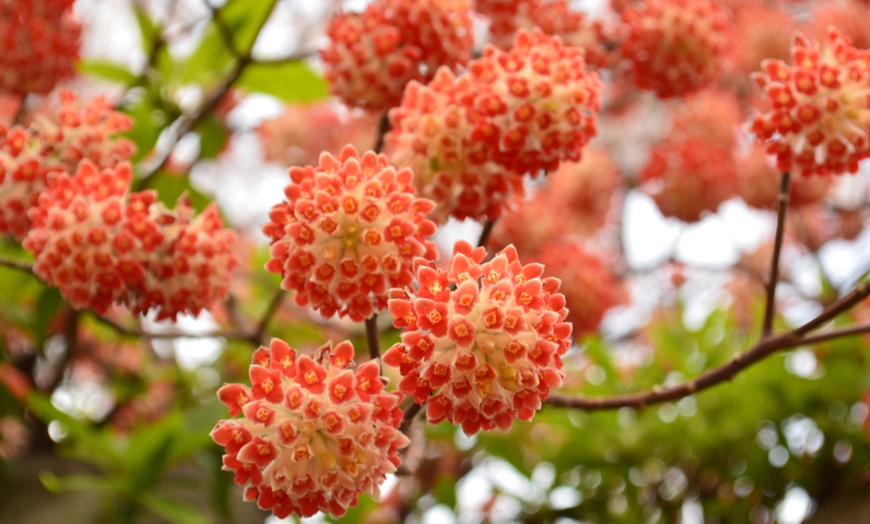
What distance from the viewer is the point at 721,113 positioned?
305cm

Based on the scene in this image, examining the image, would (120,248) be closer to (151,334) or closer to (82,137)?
(82,137)

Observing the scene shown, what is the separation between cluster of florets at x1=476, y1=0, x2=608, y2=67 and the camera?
1795 mm

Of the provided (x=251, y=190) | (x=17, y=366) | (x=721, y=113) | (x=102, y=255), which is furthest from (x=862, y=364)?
(x=251, y=190)

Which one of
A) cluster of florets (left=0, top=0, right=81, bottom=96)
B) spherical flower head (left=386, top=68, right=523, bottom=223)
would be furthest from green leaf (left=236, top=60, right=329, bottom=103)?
spherical flower head (left=386, top=68, right=523, bottom=223)

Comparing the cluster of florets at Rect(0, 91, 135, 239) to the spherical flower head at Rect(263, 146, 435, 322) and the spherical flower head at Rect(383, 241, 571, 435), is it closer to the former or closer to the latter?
the spherical flower head at Rect(263, 146, 435, 322)

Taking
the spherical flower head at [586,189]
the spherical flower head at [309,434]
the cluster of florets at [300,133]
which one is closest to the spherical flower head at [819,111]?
the spherical flower head at [309,434]

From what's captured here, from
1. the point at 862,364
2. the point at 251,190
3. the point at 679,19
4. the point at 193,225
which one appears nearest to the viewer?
the point at 193,225

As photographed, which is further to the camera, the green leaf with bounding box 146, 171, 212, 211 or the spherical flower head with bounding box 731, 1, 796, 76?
the spherical flower head with bounding box 731, 1, 796, 76

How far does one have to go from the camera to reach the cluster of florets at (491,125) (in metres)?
1.29

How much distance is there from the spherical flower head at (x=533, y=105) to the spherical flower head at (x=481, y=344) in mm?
391

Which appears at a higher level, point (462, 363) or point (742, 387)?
point (462, 363)

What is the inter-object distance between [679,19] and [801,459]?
1335mm

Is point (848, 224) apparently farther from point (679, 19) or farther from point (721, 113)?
point (679, 19)

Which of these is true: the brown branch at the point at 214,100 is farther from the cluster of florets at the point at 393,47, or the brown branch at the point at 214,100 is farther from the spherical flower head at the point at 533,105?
the spherical flower head at the point at 533,105
